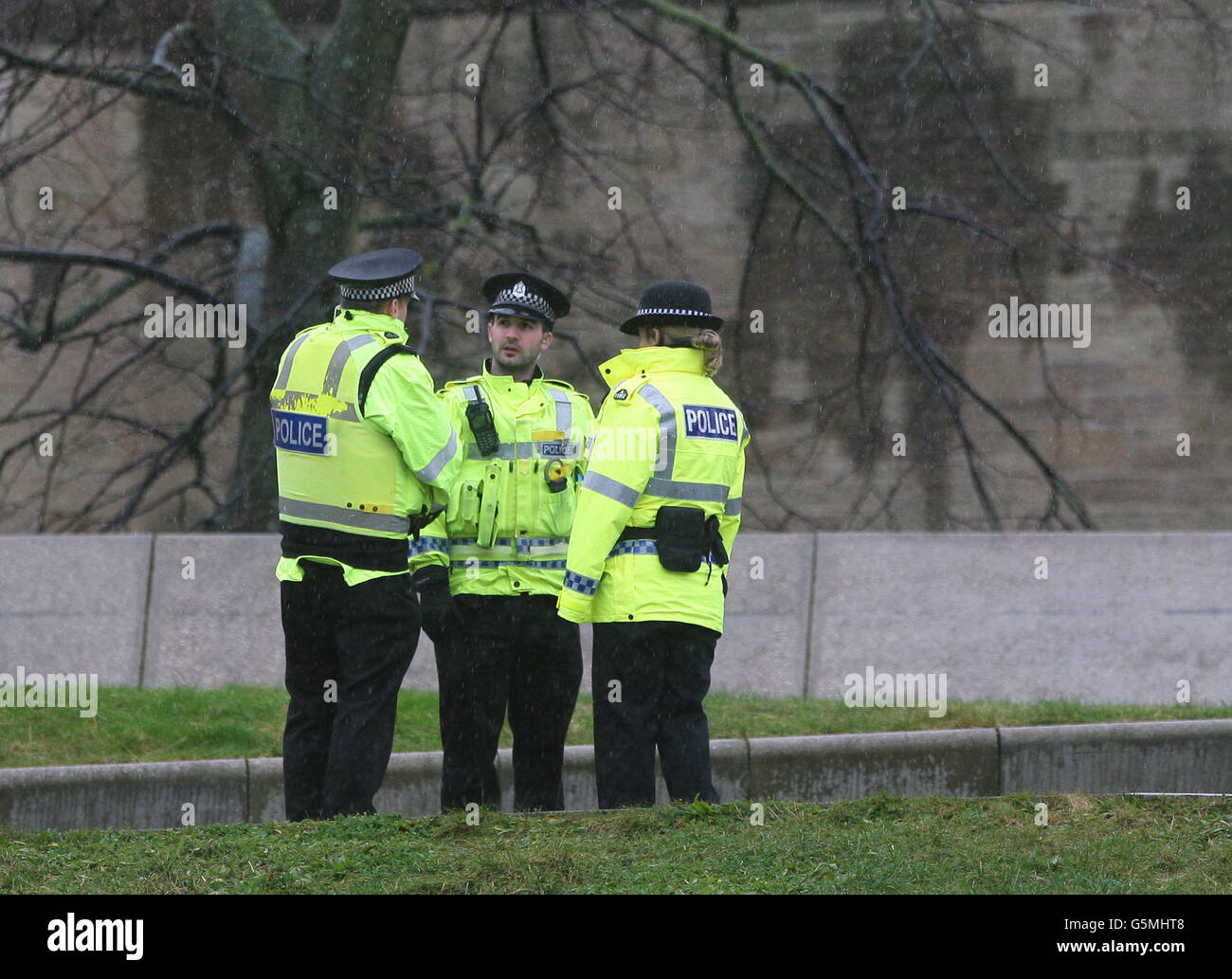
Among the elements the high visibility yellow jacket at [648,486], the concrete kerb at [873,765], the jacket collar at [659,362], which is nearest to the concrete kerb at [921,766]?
the concrete kerb at [873,765]

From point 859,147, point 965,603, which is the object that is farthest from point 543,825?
point 859,147

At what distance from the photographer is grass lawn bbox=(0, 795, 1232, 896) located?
418 cm

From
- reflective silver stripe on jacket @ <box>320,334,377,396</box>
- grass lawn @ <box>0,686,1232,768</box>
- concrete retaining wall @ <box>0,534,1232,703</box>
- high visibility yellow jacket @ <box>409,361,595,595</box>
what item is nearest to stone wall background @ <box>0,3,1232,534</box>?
concrete retaining wall @ <box>0,534,1232,703</box>

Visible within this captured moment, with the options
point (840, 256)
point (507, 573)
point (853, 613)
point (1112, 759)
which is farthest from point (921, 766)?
point (840, 256)

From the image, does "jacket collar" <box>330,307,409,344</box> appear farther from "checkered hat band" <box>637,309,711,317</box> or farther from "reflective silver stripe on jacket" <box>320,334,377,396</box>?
"checkered hat band" <box>637,309,711,317</box>

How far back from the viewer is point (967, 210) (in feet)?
40.4

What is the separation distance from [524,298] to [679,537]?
1.16 metres

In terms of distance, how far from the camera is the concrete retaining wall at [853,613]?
904 centimetres

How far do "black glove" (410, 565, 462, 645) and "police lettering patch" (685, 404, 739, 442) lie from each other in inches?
41.9

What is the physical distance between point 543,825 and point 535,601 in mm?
1459

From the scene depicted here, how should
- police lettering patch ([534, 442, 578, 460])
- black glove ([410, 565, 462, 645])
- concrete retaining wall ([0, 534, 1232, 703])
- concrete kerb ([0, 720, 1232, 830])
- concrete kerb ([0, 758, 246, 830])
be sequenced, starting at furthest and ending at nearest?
concrete retaining wall ([0, 534, 1232, 703])
concrete kerb ([0, 720, 1232, 830])
concrete kerb ([0, 758, 246, 830])
police lettering patch ([534, 442, 578, 460])
black glove ([410, 565, 462, 645])

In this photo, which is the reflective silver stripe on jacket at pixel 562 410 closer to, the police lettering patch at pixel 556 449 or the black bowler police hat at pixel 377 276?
the police lettering patch at pixel 556 449

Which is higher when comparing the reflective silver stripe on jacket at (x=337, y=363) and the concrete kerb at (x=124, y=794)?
the reflective silver stripe on jacket at (x=337, y=363)

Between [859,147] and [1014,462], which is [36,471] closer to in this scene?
[859,147]
